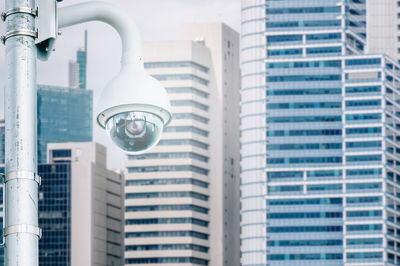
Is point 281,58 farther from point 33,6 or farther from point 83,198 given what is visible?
point 33,6

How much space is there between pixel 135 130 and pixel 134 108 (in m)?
0.14

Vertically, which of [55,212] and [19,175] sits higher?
[55,212]

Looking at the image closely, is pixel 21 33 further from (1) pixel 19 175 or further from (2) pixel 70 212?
(2) pixel 70 212

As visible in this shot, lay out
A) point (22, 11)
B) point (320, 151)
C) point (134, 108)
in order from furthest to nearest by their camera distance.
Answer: point (320, 151) < point (134, 108) < point (22, 11)

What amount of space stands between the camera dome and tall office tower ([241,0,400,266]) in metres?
168

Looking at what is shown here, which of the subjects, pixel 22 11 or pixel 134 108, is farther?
pixel 134 108

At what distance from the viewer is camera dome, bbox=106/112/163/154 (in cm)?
876

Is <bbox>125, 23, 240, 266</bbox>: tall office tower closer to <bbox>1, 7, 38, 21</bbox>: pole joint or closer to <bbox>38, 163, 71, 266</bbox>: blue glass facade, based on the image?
<bbox>38, 163, 71, 266</bbox>: blue glass facade

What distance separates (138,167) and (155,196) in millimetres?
4847

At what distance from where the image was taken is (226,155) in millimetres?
199625

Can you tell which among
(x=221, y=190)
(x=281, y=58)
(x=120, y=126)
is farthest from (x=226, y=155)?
(x=120, y=126)

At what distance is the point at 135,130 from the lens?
8.75 metres

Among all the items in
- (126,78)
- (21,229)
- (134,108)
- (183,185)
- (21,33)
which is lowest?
(21,229)

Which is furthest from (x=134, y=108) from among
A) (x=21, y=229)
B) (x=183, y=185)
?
(x=183, y=185)
